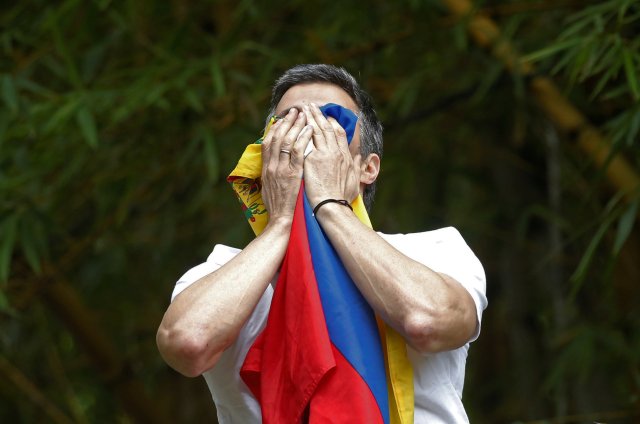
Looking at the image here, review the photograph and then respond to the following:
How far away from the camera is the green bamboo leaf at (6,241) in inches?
93.1

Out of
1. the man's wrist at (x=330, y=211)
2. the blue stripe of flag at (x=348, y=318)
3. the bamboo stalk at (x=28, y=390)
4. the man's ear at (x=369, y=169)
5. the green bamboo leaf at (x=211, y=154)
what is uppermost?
the green bamboo leaf at (x=211, y=154)

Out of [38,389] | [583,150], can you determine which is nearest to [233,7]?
[583,150]

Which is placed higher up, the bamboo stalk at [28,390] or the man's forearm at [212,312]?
the man's forearm at [212,312]

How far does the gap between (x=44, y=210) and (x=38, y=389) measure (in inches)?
37.7

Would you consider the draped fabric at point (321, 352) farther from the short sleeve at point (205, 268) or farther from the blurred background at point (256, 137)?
the blurred background at point (256, 137)

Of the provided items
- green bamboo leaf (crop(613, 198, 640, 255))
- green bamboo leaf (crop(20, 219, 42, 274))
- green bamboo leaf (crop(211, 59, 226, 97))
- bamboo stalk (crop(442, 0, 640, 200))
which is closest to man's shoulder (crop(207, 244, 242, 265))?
green bamboo leaf (crop(613, 198, 640, 255))

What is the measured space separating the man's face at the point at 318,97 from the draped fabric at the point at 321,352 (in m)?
0.23

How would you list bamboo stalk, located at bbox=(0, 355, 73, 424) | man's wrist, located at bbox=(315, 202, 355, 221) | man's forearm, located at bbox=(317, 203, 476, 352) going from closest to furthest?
man's forearm, located at bbox=(317, 203, 476, 352), man's wrist, located at bbox=(315, 202, 355, 221), bamboo stalk, located at bbox=(0, 355, 73, 424)

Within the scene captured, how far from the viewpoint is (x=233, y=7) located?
3158 mm

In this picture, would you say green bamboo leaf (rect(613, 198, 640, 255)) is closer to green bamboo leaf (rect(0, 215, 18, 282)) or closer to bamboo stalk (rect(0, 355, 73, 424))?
green bamboo leaf (rect(0, 215, 18, 282))

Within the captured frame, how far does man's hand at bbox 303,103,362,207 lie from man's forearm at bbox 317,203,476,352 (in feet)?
0.27

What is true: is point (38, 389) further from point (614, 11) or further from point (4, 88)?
point (614, 11)

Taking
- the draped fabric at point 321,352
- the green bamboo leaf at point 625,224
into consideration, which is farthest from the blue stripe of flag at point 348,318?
the green bamboo leaf at point 625,224

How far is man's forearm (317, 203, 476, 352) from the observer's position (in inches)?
52.2
